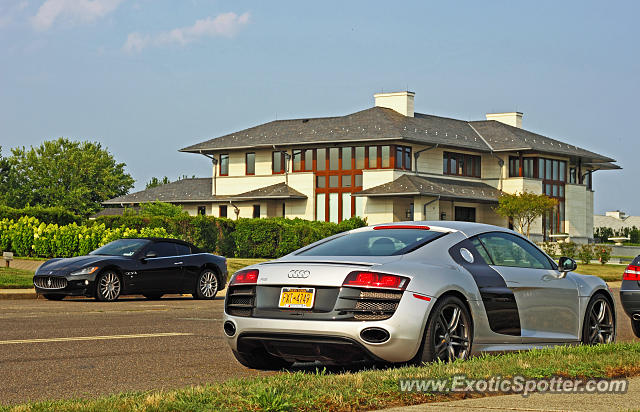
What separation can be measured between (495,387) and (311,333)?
1.75 metres

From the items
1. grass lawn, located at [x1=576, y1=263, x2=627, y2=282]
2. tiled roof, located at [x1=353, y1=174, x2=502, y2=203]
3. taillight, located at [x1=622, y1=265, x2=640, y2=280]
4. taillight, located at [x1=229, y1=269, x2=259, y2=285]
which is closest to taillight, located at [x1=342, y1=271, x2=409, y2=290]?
taillight, located at [x1=229, y1=269, x2=259, y2=285]

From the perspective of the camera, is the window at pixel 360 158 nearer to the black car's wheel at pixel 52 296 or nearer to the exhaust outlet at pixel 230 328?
the black car's wheel at pixel 52 296

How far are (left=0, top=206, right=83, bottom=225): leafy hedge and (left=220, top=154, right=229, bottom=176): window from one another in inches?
1259

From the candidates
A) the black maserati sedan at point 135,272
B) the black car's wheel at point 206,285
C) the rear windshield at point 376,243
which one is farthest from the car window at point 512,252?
the black car's wheel at point 206,285

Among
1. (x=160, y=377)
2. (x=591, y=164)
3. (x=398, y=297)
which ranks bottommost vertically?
(x=160, y=377)

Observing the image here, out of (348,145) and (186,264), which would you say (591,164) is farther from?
(186,264)

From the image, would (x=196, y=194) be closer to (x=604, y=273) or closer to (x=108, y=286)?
(x=604, y=273)

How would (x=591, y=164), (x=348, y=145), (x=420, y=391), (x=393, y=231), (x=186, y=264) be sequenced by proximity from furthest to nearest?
(x=591, y=164)
(x=348, y=145)
(x=186, y=264)
(x=393, y=231)
(x=420, y=391)

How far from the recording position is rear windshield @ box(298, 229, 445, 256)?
945cm

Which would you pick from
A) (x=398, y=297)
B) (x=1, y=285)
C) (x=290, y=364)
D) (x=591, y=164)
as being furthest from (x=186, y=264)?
(x=591, y=164)

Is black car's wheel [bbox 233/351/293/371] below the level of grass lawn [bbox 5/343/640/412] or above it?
below

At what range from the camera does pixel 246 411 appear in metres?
6.53

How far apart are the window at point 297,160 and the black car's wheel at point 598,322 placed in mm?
56973

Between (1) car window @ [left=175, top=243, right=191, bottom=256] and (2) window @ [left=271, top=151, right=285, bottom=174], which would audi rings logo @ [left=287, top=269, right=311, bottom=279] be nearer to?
(1) car window @ [left=175, top=243, right=191, bottom=256]
